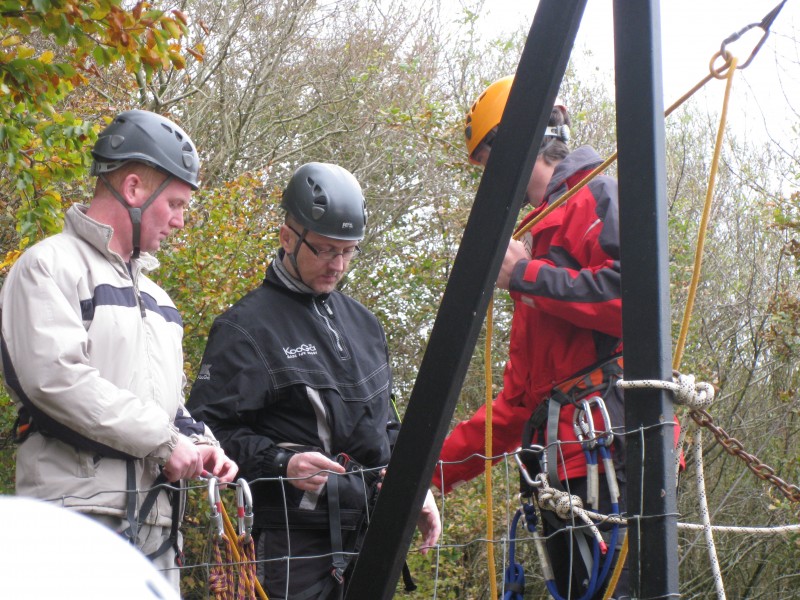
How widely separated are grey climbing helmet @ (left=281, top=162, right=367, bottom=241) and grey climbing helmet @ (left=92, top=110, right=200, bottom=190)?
1.80ft

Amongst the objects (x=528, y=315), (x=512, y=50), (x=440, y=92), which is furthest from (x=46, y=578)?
(x=512, y=50)

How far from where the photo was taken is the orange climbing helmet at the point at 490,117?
4.12m

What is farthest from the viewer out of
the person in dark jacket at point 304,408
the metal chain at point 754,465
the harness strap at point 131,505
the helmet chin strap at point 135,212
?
the person in dark jacket at point 304,408

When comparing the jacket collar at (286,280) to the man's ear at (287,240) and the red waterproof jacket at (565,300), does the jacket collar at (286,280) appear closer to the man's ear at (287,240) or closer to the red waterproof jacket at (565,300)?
the man's ear at (287,240)

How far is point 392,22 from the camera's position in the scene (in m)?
10.9

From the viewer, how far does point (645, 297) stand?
2631mm

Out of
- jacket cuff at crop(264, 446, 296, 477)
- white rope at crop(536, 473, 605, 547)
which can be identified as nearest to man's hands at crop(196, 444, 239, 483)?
jacket cuff at crop(264, 446, 296, 477)

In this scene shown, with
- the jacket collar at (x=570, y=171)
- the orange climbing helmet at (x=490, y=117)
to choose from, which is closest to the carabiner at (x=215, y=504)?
the jacket collar at (x=570, y=171)

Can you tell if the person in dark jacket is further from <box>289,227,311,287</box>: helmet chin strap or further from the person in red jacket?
the person in red jacket

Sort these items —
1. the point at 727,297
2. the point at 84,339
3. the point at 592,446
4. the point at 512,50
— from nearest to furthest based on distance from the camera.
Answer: the point at 84,339, the point at 592,446, the point at 727,297, the point at 512,50

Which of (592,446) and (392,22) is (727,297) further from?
Answer: (592,446)

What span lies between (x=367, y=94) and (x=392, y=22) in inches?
44.2

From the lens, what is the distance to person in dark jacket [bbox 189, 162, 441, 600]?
362 centimetres

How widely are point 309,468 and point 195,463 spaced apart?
51cm
